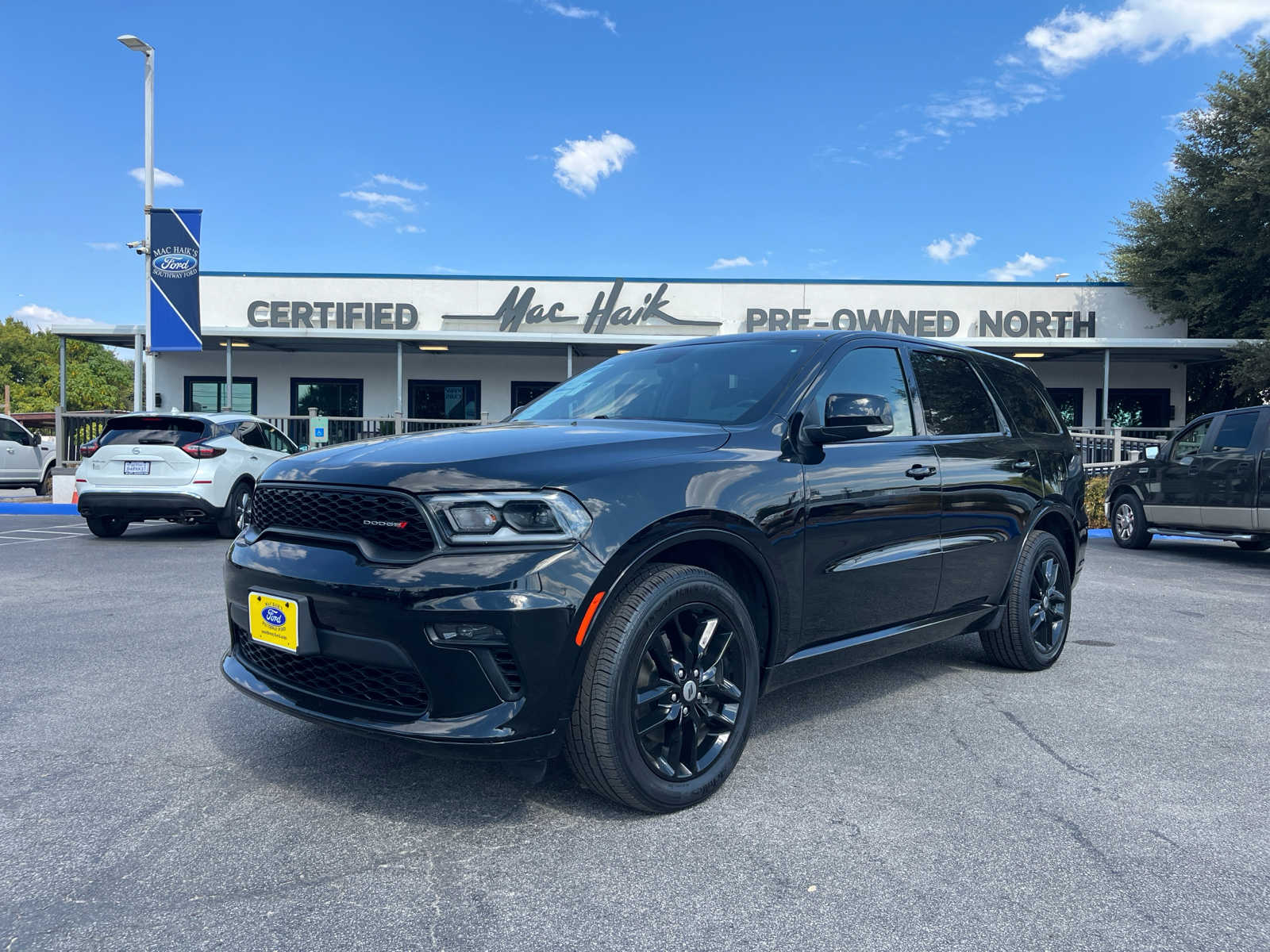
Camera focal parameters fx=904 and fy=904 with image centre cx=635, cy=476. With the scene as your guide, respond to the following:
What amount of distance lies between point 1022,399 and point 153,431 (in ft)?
29.9

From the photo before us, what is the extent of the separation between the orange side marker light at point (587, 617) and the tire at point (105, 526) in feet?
32.4

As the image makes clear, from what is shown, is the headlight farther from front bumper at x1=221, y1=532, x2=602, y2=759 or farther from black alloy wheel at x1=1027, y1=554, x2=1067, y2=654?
black alloy wheel at x1=1027, y1=554, x2=1067, y2=654

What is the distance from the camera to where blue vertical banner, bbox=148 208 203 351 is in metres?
15.9

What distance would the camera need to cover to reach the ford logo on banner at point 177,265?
1611 centimetres

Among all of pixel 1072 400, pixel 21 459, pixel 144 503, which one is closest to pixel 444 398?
pixel 21 459

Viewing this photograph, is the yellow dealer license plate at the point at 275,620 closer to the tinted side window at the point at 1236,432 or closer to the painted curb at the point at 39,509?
the tinted side window at the point at 1236,432

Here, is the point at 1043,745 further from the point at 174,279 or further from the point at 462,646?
the point at 174,279

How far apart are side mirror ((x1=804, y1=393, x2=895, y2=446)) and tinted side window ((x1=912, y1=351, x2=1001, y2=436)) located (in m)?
0.90

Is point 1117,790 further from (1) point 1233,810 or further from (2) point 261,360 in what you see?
(2) point 261,360

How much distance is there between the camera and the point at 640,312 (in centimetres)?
2077

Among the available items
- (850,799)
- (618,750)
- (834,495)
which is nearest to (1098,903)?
(850,799)

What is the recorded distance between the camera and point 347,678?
2.80 m

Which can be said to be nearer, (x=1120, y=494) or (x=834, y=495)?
(x=834, y=495)

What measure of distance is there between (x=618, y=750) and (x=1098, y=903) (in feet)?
4.48
